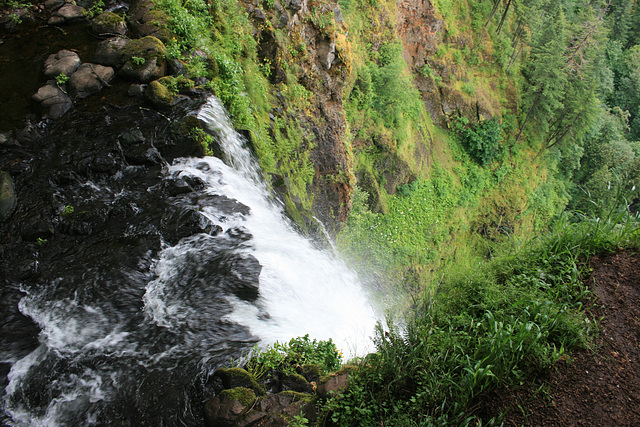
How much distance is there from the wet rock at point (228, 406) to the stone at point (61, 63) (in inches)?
285

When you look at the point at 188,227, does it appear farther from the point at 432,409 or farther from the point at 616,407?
the point at 616,407

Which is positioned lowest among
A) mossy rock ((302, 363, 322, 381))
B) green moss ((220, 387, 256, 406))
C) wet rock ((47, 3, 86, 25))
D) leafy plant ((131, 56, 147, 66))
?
mossy rock ((302, 363, 322, 381))

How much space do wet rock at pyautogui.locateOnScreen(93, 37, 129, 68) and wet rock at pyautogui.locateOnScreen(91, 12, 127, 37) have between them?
22.7 inches

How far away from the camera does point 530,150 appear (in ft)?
74.7

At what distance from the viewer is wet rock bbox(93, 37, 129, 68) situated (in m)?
7.27

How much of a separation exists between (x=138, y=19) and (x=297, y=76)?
466 centimetres

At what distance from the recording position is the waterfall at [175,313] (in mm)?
3855

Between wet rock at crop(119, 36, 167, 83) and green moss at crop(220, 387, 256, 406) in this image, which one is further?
wet rock at crop(119, 36, 167, 83)

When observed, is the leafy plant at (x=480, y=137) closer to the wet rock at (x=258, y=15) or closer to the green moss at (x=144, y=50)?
the wet rock at (x=258, y=15)

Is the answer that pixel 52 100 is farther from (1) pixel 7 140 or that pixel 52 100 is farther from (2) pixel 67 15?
(2) pixel 67 15

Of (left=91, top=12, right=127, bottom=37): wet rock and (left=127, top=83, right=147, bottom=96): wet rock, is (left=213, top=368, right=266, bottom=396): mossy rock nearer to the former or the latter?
(left=127, top=83, right=147, bottom=96): wet rock

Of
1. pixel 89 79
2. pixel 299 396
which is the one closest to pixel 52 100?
pixel 89 79

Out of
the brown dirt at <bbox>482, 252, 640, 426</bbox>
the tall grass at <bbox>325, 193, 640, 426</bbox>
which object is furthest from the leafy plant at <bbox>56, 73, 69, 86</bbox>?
the brown dirt at <bbox>482, 252, 640, 426</bbox>

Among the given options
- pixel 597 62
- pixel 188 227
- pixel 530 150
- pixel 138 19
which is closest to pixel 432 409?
pixel 188 227
